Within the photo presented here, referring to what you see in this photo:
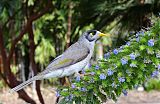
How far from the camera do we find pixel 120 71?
95.6 inches

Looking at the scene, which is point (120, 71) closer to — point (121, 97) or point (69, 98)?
point (69, 98)

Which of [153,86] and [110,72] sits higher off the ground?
[110,72]

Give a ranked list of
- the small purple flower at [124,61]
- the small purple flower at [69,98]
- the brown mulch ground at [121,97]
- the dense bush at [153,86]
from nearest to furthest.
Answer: the small purple flower at [124,61] → the small purple flower at [69,98] → the brown mulch ground at [121,97] → the dense bush at [153,86]

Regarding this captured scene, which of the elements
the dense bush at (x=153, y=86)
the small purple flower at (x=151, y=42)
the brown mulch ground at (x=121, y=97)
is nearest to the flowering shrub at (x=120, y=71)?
the small purple flower at (x=151, y=42)

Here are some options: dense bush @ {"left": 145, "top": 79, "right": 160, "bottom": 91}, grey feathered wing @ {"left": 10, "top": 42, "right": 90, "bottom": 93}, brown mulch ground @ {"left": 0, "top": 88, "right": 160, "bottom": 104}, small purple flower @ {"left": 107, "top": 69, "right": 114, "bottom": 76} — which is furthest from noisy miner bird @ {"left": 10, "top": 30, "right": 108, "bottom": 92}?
dense bush @ {"left": 145, "top": 79, "right": 160, "bottom": 91}

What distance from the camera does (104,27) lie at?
15.7ft

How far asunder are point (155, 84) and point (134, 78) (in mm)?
10099

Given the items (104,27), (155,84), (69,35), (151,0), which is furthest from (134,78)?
(155,84)

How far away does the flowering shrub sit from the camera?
2420mm

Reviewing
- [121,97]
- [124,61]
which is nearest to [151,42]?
[124,61]

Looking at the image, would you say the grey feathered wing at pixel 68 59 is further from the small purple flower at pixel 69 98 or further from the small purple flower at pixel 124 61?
the small purple flower at pixel 124 61

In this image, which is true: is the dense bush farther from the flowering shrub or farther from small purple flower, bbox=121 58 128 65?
small purple flower, bbox=121 58 128 65

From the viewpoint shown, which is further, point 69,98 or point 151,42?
point 69,98

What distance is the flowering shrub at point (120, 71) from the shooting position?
2.42 m
